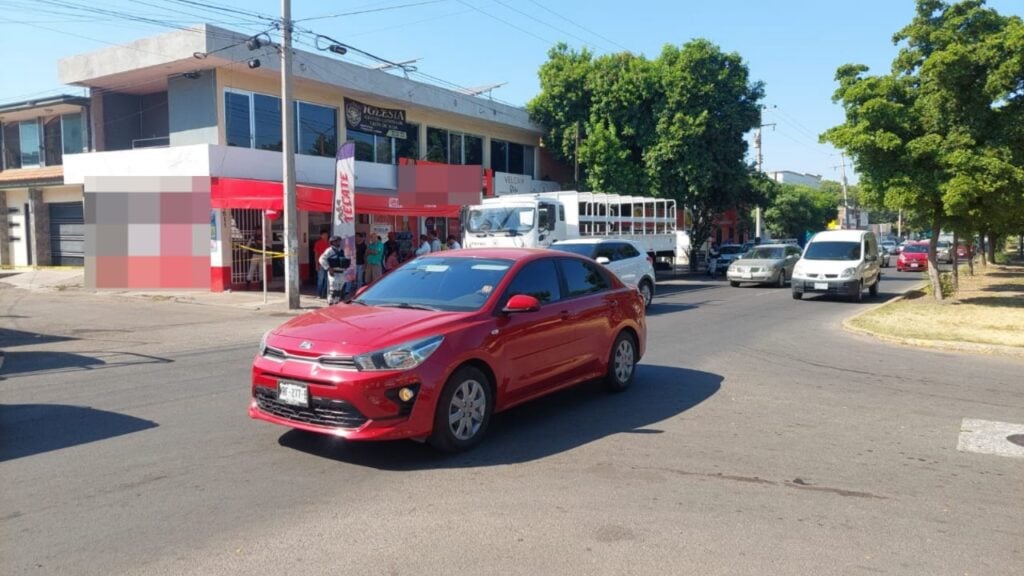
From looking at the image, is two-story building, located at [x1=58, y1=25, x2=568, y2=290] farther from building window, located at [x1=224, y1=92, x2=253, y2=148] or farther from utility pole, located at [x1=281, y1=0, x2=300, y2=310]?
utility pole, located at [x1=281, y1=0, x2=300, y2=310]

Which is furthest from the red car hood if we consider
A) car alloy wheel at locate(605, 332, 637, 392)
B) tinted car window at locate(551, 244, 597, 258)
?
tinted car window at locate(551, 244, 597, 258)

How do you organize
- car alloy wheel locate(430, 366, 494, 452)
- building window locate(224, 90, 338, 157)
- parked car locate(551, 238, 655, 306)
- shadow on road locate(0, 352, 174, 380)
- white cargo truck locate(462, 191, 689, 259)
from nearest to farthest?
1. car alloy wheel locate(430, 366, 494, 452)
2. shadow on road locate(0, 352, 174, 380)
3. parked car locate(551, 238, 655, 306)
4. white cargo truck locate(462, 191, 689, 259)
5. building window locate(224, 90, 338, 157)

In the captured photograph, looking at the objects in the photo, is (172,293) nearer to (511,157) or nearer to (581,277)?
(581,277)

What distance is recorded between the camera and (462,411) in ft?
19.3

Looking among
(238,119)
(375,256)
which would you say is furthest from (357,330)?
(238,119)

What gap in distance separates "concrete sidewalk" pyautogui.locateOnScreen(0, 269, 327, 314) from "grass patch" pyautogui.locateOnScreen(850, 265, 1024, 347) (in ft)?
41.2

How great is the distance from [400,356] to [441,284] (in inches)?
52.5

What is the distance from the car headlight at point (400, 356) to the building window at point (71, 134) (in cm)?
2519

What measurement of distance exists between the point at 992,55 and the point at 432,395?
52.4 ft

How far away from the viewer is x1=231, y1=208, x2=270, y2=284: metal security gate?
70.1 feet

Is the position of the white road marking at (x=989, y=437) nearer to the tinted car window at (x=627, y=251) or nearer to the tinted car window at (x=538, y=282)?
the tinted car window at (x=538, y=282)

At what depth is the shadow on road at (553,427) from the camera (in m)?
5.84

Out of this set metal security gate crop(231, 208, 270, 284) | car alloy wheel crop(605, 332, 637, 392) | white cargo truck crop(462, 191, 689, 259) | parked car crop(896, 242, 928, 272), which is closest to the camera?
car alloy wheel crop(605, 332, 637, 392)

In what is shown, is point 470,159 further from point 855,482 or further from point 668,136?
point 855,482
